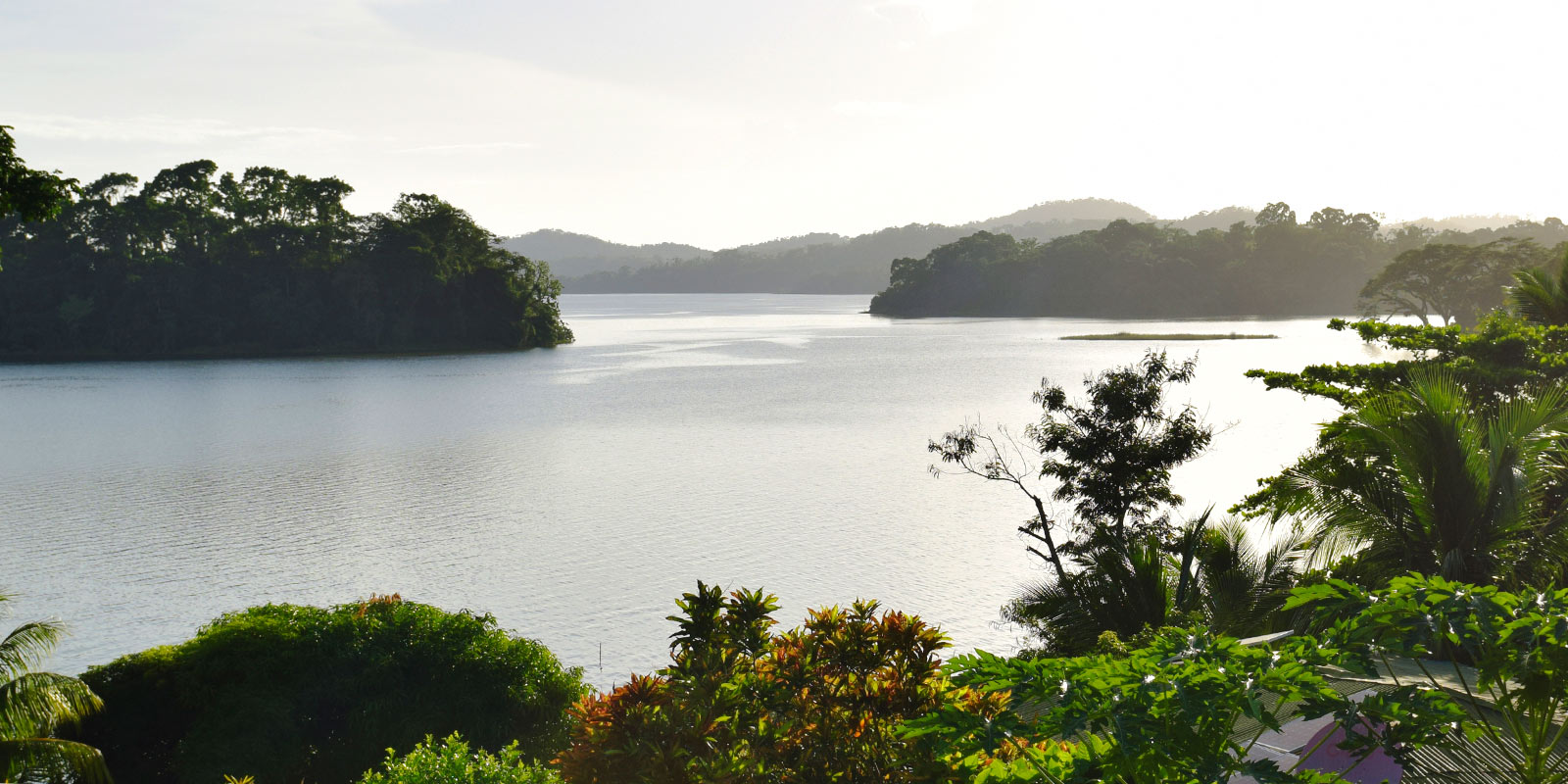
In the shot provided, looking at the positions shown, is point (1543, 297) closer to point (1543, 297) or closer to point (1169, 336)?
point (1543, 297)

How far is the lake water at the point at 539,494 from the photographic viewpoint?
19188mm

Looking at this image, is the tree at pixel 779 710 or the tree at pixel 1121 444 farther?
the tree at pixel 1121 444

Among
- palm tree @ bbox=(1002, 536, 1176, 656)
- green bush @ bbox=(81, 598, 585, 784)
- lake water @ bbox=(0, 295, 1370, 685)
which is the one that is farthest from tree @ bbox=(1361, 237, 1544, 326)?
green bush @ bbox=(81, 598, 585, 784)

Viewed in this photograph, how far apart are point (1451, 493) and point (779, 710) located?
23.5ft

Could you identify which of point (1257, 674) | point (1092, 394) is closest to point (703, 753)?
point (1257, 674)

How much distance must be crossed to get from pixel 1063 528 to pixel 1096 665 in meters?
20.8

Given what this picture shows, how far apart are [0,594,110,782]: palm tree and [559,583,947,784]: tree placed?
20.2 ft

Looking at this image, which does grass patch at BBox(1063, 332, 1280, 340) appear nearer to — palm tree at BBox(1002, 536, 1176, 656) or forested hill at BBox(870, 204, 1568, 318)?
forested hill at BBox(870, 204, 1568, 318)

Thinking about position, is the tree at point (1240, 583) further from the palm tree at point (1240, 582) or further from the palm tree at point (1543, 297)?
the palm tree at point (1543, 297)

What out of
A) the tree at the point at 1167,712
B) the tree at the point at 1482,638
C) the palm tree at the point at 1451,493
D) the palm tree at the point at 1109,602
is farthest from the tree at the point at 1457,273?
the tree at the point at 1167,712

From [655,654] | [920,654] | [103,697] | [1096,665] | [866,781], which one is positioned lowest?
[655,654]

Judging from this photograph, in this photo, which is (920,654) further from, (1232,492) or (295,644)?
(1232,492)

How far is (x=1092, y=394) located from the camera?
18281 mm

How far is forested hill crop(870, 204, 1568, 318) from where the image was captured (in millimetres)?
124562
